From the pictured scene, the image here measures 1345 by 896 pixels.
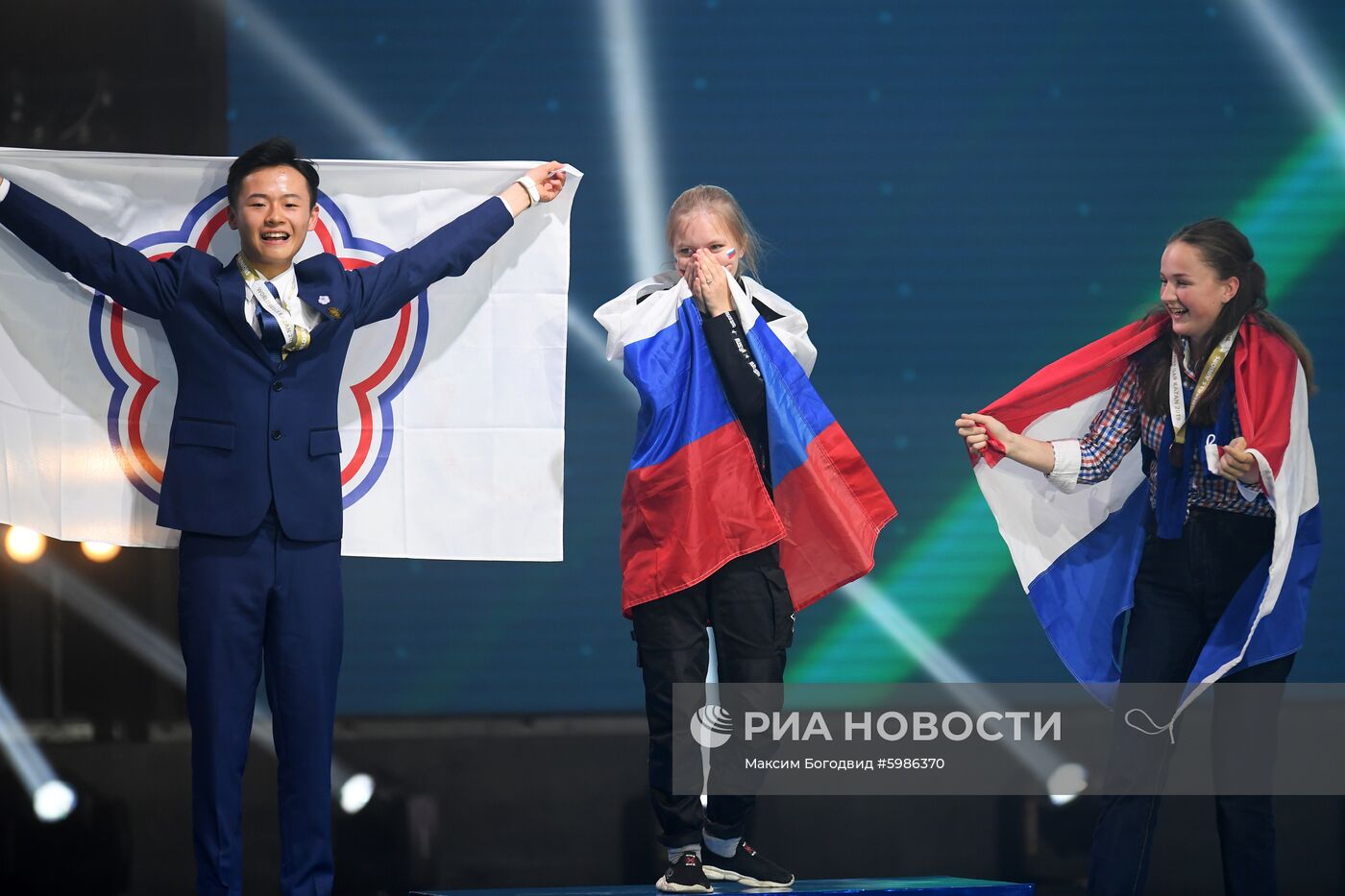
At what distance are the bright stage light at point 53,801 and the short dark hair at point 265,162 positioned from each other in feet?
6.41

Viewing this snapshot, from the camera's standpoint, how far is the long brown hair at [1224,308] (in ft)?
11.7

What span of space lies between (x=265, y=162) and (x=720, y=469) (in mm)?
1245

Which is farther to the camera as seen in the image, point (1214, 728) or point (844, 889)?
point (1214, 728)

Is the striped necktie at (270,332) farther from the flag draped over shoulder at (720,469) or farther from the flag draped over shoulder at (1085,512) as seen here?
the flag draped over shoulder at (1085,512)

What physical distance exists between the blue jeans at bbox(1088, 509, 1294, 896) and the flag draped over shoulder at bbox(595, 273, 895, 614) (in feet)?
2.25

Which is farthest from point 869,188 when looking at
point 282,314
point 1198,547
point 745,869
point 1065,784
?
point 745,869

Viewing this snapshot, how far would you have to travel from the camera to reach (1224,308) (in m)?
3.60

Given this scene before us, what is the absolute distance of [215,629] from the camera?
10.6 feet

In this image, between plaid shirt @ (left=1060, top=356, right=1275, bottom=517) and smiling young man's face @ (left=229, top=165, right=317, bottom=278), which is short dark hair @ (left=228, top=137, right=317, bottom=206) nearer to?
smiling young man's face @ (left=229, top=165, right=317, bottom=278)

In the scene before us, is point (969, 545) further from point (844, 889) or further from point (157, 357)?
point (157, 357)

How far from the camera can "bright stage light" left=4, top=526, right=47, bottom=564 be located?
4.39 metres

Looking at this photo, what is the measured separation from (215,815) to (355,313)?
3.72 feet

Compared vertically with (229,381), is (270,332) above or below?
above

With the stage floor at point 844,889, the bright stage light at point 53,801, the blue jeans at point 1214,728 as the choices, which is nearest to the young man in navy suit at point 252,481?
the stage floor at point 844,889
